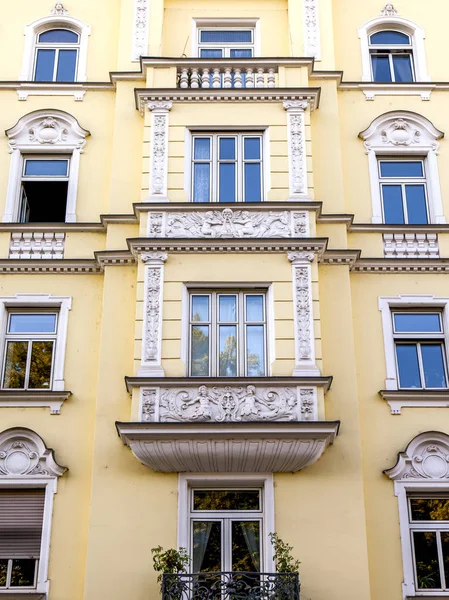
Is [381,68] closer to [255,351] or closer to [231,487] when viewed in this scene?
[255,351]

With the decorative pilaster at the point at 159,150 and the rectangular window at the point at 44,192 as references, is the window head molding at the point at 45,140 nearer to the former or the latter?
the rectangular window at the point at 44,192

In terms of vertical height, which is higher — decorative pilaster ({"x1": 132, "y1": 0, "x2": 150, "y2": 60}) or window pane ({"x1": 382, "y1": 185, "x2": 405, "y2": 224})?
decorative pilaster ({"x1": 132, "y1": 0, "x2": 150, "y2": 60})

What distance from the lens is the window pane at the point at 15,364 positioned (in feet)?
51.2

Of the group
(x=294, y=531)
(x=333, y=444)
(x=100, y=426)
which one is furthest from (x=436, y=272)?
(x=100, y=426)

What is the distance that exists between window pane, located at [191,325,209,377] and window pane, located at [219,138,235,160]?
373 cm

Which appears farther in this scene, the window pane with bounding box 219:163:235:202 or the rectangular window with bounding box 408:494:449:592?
the window pane with bounding box 219:163:235:202

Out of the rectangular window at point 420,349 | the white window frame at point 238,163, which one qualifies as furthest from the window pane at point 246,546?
the white window frame at point 238,163

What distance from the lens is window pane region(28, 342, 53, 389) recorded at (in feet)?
51.2

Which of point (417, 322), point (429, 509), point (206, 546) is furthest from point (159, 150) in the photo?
point (429, 509)

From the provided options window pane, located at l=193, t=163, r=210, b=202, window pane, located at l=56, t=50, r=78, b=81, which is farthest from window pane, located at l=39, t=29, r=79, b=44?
window pane, located at l=193, t=163, r=210, b=202

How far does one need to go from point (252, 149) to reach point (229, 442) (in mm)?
6165

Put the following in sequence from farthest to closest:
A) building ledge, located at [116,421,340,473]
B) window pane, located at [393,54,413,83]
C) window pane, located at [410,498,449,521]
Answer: window pane, located at [393,54,413,83]
window pane, located at [410,498,449,521]
building ledge, located at [116,421,340,473]

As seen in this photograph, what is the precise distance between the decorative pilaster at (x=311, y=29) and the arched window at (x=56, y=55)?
5107 mm

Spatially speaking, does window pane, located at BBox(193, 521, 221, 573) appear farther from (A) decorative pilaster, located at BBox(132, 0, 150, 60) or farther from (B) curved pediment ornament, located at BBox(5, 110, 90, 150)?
(A) decorative pilaster, located at BBox(132, 0, 150, 60)
